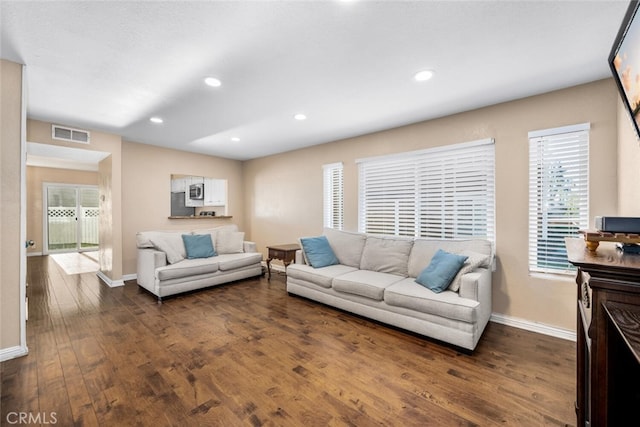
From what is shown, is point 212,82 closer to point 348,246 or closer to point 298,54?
point 298,54

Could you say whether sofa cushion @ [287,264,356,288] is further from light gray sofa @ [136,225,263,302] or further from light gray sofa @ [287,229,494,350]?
light gray sofa @ [136,225,263,302]

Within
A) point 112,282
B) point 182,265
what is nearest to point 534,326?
point 182,265

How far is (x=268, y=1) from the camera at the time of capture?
5.09 ft

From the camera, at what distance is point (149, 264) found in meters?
3.88

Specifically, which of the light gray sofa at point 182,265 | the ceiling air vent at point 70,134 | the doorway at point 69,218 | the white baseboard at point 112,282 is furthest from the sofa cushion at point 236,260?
the doorway at point 69,218

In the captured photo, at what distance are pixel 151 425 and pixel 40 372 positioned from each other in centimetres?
129

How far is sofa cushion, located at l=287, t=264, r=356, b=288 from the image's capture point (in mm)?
3374

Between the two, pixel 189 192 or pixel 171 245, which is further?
pixel 189 192

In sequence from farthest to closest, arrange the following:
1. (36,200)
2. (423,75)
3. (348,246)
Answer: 1. (36,200)
2. (348,246)
3. (423,75)

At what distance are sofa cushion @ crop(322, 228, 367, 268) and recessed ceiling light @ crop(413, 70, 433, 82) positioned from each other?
2186mm

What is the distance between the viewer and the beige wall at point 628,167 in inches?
72.4

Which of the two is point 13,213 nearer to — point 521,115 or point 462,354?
point 462,354

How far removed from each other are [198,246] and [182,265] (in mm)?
578

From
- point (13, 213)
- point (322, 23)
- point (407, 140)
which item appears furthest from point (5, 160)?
point (407, 140)
